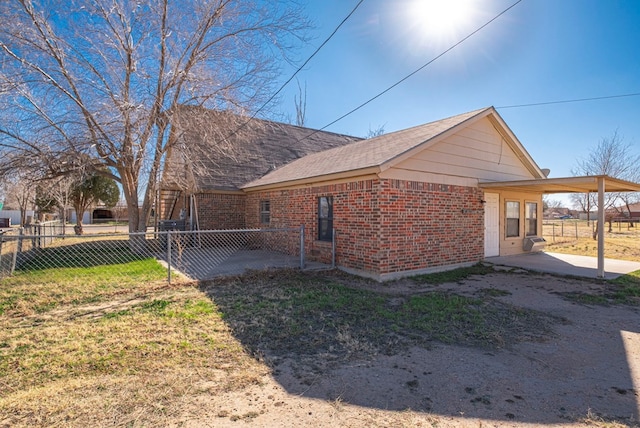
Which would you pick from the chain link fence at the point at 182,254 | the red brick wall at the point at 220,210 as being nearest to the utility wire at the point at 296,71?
the red brick wall at the point at 220,210

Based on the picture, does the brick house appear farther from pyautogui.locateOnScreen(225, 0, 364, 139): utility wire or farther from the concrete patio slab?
pyautogui.locateOnScreen(225, 0, 364, 139): utility wire

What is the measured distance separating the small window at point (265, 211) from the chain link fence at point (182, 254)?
592mm

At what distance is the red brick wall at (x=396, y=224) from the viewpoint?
7.77 m

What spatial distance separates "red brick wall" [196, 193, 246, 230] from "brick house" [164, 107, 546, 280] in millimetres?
66

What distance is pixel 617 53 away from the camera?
10492 millimetres

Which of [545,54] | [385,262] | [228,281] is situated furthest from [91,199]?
[545,54]

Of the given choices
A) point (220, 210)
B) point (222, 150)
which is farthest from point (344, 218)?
point (222, 150)

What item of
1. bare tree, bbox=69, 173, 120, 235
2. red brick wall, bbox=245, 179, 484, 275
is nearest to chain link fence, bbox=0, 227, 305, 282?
red brick wall, bbox=245, 179, 484, 275

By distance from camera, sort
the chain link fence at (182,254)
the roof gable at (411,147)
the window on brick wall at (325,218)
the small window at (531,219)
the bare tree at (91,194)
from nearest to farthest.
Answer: the roof gable at (411,147), the chain link fence at (182,254), the window on brick wall at (325,218), the small window at (531,219), the bare tree at (91,194)

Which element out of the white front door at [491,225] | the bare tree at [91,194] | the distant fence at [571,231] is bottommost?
the distant fence at [571,231]

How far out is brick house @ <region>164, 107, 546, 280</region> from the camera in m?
7.88

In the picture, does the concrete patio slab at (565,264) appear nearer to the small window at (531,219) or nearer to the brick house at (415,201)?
the brick house at (415,201)

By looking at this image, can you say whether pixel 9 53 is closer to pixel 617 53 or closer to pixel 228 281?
pixel 228 281

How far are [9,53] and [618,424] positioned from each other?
558 inches
